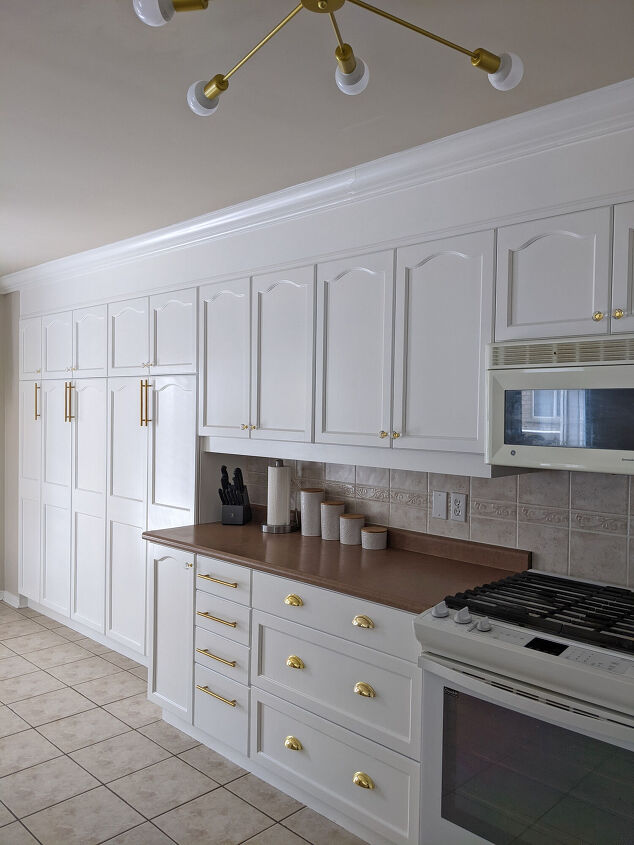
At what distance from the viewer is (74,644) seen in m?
4.30

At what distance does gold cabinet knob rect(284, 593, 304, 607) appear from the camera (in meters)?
2.52

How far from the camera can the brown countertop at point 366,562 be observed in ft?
7.61

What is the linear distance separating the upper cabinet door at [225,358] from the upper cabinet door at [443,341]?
929mm

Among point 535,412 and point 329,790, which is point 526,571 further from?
point 329,790

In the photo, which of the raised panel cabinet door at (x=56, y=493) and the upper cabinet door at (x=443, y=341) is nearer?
the upper cabinet door at (x=443, y=341)

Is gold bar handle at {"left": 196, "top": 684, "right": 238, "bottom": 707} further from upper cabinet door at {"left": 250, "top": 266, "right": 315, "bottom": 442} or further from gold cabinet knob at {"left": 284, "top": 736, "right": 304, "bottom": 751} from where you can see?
upper cabinet door at {"left": 250, "top": 266, "right": 315, "bottom": 442}

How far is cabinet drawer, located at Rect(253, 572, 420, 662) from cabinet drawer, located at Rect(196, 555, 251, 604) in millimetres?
62

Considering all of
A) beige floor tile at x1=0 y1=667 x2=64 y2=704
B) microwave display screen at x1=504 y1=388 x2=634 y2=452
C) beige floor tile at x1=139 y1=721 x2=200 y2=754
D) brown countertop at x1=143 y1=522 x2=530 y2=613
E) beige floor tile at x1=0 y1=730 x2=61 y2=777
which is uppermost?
microwave display screen at x1=504 y1=388 x2=634 y2=452

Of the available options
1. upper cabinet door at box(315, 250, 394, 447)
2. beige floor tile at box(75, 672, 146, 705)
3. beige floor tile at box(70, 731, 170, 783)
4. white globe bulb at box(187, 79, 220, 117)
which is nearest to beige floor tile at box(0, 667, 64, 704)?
beige floor tile at box(75, 672, 146, 705)

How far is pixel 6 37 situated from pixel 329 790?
2562 millimetres

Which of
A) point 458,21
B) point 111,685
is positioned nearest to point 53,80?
point 458,21

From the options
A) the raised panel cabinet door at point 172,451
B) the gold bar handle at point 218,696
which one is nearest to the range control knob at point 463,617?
the gold bar handle at point 218,696

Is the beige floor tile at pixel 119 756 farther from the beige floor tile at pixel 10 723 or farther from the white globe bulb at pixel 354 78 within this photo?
the white globe bulb at pixel 354 78

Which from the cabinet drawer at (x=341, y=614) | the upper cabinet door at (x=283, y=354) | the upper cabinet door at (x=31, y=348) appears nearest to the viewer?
the cabinet drawer at (x=341, y=614)
